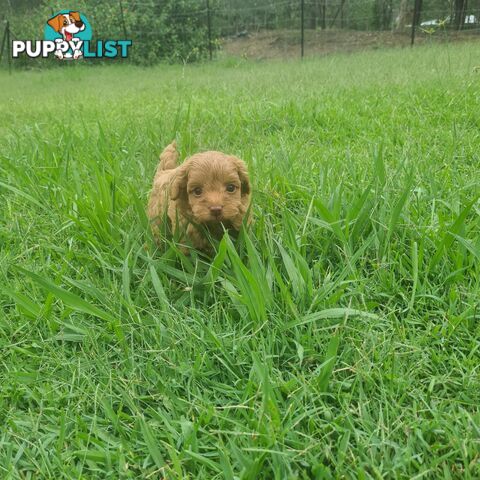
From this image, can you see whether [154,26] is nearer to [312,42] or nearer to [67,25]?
[67,25]

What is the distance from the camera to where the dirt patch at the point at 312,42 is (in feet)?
42.5

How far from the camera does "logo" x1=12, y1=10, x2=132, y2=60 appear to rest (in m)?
13.9

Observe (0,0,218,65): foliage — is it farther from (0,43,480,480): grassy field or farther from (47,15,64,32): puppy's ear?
(0,43,480,480): grassy field

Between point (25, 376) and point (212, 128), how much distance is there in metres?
2.55

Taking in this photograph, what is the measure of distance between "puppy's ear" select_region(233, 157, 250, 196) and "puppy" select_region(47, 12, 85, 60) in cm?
1366

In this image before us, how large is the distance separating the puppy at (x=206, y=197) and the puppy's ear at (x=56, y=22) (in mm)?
13881

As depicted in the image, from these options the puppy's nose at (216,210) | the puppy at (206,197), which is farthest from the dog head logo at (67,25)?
the puppy's nose at (216,210)

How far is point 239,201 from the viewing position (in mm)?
1777

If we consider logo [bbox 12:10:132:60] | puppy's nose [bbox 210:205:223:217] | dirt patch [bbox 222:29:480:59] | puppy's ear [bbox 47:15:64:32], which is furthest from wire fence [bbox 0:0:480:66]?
puppy's nose [bbox 210:205:223:217]

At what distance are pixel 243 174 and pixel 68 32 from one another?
14295 millimetres

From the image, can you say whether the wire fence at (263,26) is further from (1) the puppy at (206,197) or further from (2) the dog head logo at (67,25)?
(1) the puppy at (206,197)

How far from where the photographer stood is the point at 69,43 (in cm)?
1391

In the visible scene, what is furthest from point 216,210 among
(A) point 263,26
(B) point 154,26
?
(A) point 263,26

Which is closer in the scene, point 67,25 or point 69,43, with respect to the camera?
point 67,25
